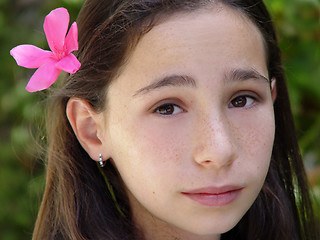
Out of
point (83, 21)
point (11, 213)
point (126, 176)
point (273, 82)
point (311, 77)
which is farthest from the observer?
point (11, 213)

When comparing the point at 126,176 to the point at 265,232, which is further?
the point at 265,232

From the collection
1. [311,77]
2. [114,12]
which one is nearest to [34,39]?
[311,77]

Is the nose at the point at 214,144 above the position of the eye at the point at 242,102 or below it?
below

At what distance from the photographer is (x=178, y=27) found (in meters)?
1.55

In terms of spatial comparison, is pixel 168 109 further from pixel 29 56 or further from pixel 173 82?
pixel 29 56

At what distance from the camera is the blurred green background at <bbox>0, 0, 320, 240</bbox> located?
261cm

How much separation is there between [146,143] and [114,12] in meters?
0.40

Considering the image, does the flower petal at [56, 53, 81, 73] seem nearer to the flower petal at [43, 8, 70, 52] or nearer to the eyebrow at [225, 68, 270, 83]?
the flower petal at [43, 8, 70, 52]

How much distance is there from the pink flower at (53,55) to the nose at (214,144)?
0.41 metres

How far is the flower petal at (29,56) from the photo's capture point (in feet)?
5.45

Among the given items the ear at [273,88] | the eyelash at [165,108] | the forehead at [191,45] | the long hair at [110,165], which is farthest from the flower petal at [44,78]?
the ear at [273,88]

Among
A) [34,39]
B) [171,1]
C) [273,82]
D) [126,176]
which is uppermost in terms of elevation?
[34,39]

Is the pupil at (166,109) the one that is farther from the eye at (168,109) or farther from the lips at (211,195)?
the lips at (211,195)

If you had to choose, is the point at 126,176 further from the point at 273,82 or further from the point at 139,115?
the point at 273,82
